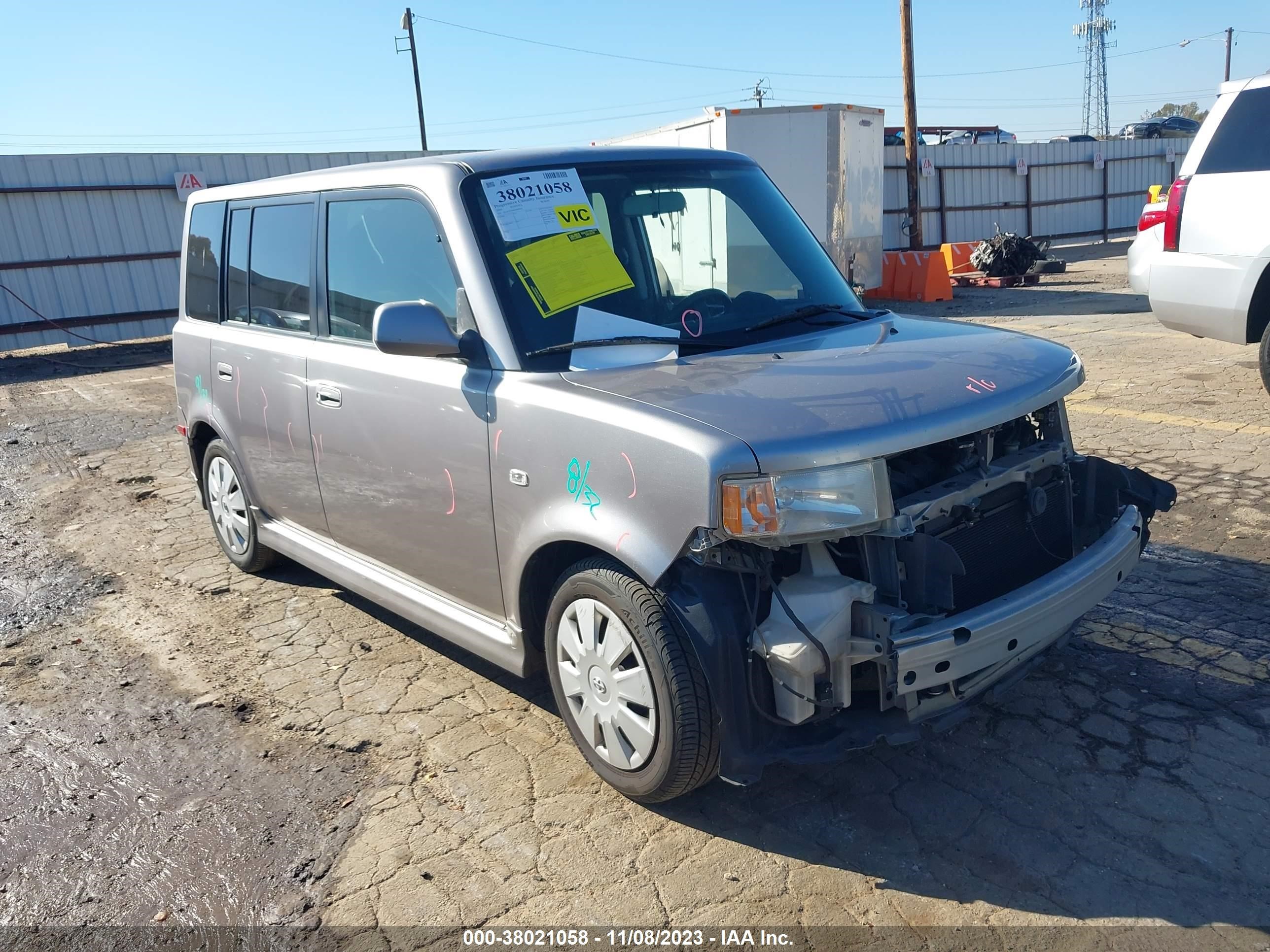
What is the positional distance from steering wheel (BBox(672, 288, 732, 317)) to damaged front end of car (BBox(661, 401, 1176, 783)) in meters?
0.97

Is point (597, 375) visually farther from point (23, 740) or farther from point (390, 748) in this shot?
point (23, 740)

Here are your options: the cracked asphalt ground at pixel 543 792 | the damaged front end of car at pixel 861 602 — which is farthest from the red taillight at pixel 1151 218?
the damaged front end of car at pixel 861 602

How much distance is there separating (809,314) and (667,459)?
1.36m

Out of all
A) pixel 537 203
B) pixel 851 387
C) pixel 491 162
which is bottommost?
pixel 851 387

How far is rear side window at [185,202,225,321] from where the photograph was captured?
A: 5164 millimetres

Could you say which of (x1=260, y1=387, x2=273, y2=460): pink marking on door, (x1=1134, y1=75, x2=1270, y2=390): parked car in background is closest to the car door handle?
(x1=260, y1=387, x2=273, y2=460): pink marking on door

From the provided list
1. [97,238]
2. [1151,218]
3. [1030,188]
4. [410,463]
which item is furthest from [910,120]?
[410,463]

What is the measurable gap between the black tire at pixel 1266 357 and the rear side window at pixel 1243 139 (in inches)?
45.1

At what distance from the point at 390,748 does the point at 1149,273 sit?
274 inches

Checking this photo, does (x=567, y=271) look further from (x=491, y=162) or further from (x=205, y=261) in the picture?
(x=205, y=261)

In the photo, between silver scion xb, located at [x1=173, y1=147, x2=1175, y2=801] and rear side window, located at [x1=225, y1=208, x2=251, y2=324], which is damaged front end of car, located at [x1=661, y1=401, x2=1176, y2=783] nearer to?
silver scion xb, located at [x1=173, y1=147, x2=1175, y2=801]

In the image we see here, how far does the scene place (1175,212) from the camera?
7.43 m

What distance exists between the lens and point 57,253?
1664cm

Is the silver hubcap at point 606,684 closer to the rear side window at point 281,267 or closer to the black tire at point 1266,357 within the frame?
the rear side window at point 281,267
